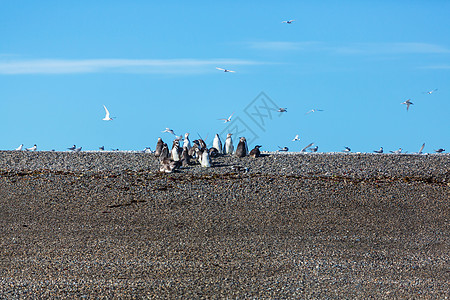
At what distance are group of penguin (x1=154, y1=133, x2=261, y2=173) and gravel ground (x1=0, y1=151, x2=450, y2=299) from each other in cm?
39

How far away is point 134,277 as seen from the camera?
827cm

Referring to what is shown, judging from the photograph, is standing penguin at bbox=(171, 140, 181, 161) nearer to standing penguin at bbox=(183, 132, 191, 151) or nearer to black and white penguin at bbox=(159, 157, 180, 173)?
black and white penguin at bbox=(159, 157, 180, 173)

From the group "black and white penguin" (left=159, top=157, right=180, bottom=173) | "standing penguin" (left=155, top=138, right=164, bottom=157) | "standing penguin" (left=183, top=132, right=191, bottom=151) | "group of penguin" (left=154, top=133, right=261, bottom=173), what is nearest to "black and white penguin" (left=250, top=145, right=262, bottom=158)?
"group of penguin" (left=154, top=133, right=261, bottom=173)

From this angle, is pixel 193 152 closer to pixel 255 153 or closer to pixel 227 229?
pixel 255 153

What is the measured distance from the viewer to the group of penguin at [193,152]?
17.1 meters

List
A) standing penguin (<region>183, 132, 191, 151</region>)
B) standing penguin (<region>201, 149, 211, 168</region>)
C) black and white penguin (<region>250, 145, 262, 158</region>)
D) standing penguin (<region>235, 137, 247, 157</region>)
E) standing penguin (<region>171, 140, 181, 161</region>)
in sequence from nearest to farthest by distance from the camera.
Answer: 1. standing penguin (<region>201, 149, 211, 168</region>)
2. standing penguin (<region>171, 140, 181, 161</region>)
3. black and white penguin (<region>250, 145, 262, 158</region>)
4. standing penguin (<region>235, 137, 247, 157</region>)
5. standing penguin (<region>183, 132, 191, 151</region>)

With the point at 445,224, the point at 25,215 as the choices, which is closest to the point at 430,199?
the point at 445,224

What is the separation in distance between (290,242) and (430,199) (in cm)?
539

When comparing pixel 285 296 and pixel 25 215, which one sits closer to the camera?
pixel 285 296

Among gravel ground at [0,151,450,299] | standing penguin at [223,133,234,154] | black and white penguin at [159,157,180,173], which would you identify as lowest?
gravel ground at [0,151,450,299]

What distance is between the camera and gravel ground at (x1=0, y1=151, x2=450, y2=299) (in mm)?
8047

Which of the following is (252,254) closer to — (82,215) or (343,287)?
(343,287)

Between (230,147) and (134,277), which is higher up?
(230,147)

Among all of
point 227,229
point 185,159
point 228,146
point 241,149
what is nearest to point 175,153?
point 185,159
